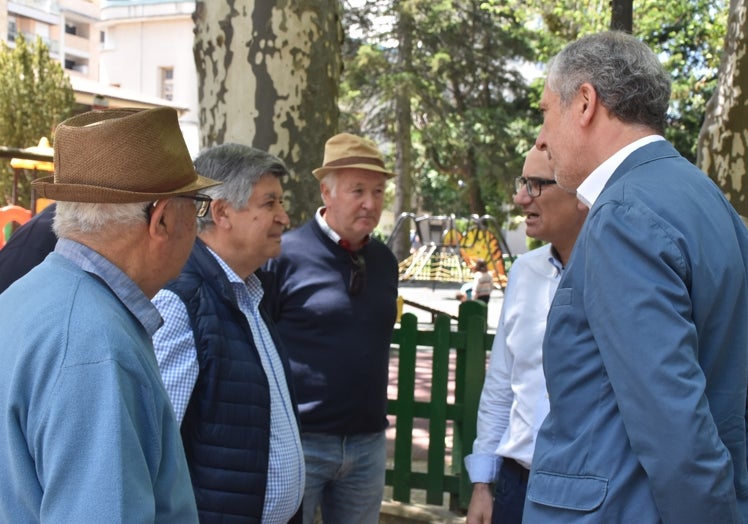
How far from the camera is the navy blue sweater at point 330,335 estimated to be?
3535mm

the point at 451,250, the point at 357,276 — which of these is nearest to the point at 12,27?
the point at 451,250

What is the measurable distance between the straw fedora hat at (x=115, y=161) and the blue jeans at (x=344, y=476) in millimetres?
1938

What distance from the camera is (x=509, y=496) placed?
9.98ft

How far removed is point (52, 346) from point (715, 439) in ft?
4.11

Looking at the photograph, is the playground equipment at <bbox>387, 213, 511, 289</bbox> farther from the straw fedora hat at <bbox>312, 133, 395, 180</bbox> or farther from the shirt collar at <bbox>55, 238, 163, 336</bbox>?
the shirt collar at <bbox>55, 238, 163, 336</bbox>

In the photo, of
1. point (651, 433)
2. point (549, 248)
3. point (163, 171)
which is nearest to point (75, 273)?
point (163, 171)

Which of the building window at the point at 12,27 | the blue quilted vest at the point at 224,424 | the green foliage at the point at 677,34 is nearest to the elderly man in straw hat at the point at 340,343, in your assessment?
the blue quilted vest at the point at 224,424

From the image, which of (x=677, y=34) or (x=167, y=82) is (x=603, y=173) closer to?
(x=677, y=34)

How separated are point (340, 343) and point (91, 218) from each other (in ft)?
6.46

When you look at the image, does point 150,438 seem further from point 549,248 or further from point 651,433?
point 549,248

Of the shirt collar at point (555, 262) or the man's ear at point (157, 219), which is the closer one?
the man's ear at point (157, 219)

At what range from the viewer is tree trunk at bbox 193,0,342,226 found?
14.3 feet

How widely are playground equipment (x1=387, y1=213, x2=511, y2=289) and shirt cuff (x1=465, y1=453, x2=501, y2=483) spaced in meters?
20.9

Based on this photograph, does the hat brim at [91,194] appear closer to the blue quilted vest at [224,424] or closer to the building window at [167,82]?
the blue quilted vest at [224,424]
